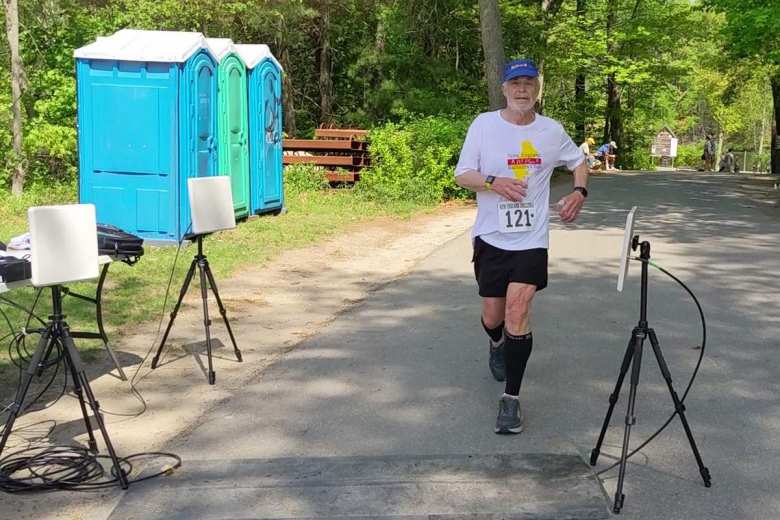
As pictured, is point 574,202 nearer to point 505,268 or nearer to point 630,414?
point 505,268

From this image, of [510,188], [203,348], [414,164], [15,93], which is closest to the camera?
[510,188]

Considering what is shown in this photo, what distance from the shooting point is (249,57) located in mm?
14680

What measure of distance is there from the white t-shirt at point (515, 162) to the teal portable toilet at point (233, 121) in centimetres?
796

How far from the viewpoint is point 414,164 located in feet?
62.5

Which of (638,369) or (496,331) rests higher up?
(638,369)

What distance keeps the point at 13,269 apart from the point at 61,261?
580 mm

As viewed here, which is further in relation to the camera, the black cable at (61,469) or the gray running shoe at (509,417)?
the gray running shoe at (509,417)

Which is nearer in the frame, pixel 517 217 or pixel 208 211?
pixel 517 217

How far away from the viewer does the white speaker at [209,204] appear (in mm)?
5871

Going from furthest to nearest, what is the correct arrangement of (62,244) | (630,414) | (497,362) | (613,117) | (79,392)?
1. (613,117)
2. (497,362)
3. (79,392)
4. (62,244)
5. (630,414)

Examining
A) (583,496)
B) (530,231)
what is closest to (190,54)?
(530,231)

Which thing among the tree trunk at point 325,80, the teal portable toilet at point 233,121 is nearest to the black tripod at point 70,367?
the teal portable toilet at point 233,121

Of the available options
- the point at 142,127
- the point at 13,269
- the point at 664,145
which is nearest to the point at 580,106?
the point at 664,145

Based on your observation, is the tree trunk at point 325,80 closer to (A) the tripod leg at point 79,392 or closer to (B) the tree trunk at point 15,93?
(B) the tree trunk at point 15,93
